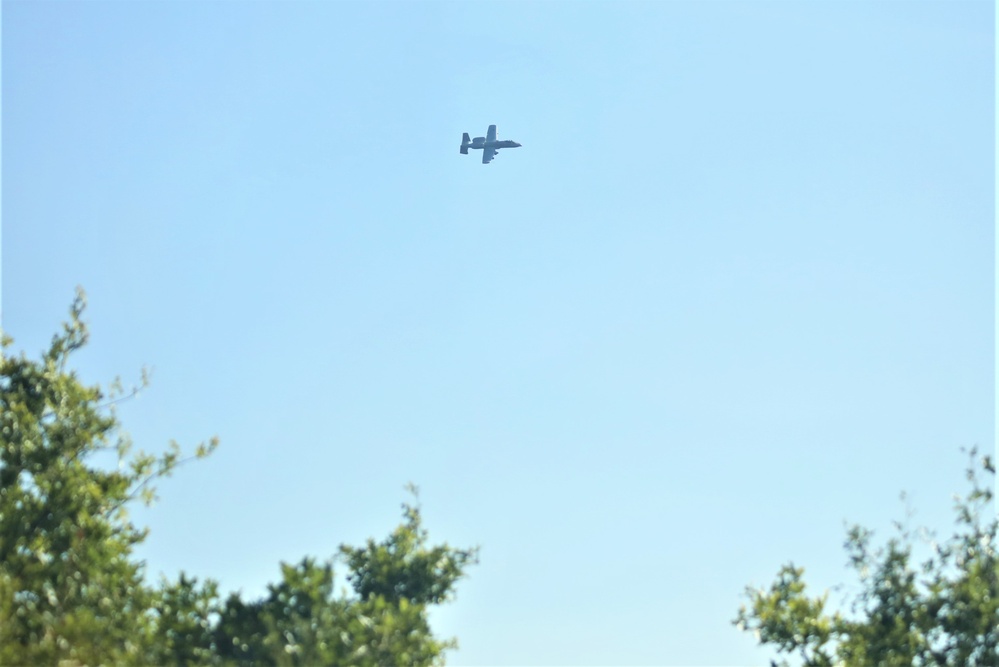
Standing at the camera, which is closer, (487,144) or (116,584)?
(116,584)

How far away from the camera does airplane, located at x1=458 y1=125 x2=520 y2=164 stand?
9225 centimetres

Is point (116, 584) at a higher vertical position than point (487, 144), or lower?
lower

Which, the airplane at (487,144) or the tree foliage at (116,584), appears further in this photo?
the airplane at (487,144)

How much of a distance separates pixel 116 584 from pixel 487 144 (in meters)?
61.6

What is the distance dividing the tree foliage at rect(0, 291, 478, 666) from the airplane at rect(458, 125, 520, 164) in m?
50.6

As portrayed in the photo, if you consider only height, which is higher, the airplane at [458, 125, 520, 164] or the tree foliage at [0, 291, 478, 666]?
the airplane at [458, 125, 520, 164]

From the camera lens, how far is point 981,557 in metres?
39.5

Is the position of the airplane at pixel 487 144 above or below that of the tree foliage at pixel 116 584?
above

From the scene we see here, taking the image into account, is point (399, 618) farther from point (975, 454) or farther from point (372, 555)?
point (975, 454)

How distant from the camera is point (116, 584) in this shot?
37750mm

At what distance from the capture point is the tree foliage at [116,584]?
109 feet

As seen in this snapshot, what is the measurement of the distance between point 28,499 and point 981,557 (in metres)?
33.3

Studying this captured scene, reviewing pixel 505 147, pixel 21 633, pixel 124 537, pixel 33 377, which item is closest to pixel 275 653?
pixel 21 633

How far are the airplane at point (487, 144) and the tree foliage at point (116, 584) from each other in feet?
166
